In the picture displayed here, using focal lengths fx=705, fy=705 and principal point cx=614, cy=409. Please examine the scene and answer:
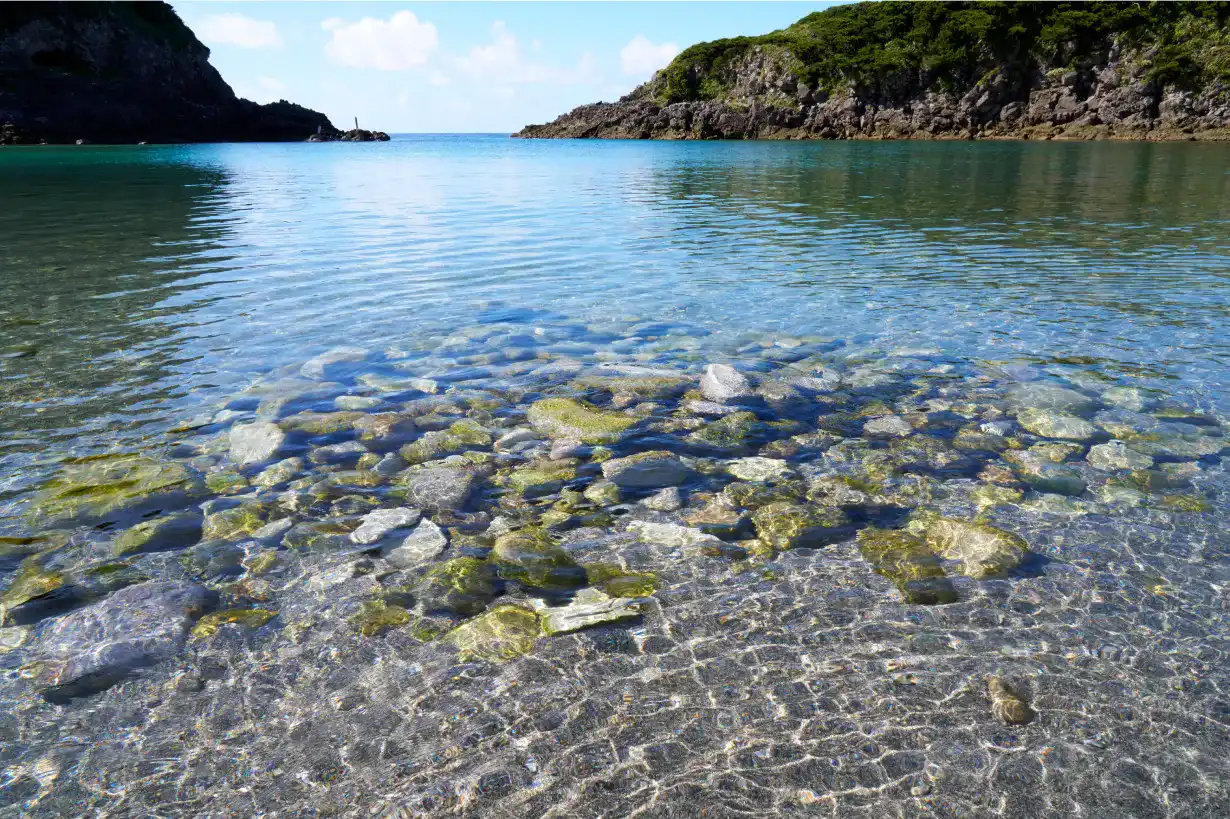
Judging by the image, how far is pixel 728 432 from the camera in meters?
8.16

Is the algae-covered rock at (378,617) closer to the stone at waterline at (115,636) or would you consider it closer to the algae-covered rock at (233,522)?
the stone at waterline at (115,636)

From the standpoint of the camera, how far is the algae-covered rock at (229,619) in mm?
4910

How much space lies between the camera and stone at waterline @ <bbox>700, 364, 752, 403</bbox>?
29.9 ft

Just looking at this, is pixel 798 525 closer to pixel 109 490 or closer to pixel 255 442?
pixel 255 442

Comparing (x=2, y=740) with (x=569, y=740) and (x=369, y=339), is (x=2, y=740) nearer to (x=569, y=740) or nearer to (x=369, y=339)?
(x=569, y=740)

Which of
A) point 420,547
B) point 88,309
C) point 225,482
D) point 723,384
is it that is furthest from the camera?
point 88,309

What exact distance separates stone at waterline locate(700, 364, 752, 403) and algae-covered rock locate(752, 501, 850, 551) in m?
2.74

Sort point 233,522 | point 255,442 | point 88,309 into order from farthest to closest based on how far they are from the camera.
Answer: point 88,309
point 255,442
point 233,522

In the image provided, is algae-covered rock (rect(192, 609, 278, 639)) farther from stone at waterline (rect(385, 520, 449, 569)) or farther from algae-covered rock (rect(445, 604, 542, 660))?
algae-covered rock (rect(445, 604, 542, 660))

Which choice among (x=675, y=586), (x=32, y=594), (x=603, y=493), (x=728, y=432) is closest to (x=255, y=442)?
(x=32, y=594)

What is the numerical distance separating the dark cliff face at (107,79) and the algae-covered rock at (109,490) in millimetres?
146718

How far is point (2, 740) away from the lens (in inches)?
156

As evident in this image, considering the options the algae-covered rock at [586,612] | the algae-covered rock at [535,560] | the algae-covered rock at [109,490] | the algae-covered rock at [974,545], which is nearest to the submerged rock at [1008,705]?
the algae-covered rock at [974,545]

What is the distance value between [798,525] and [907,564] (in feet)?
3.11
